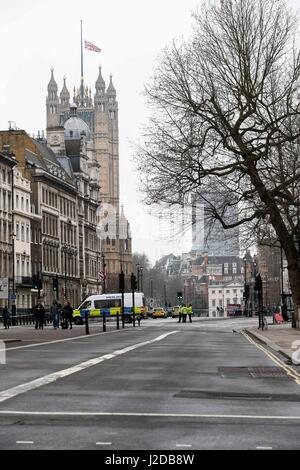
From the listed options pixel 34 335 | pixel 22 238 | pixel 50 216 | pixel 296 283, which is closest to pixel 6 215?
pixel 22 238

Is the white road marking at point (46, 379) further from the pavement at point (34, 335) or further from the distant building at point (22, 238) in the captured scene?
the distant building at point (22, 238)

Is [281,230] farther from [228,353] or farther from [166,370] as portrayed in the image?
[166,370]

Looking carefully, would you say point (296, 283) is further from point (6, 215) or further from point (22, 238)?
point (22, 238)

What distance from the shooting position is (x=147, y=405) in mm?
12125

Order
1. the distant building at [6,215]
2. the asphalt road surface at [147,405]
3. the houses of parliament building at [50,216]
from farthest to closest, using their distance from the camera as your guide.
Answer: the houses of parliament building at [50,216] < the distant building at [6,215] < the asphalt road surface at [147,405]

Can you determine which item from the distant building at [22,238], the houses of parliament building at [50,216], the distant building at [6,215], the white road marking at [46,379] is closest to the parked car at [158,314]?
the houses of parliament building at [50,216]

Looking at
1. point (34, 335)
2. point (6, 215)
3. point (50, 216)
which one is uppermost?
point (50, 216)

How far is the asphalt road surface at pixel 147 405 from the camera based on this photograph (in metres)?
8.95

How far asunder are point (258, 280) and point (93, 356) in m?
30.7

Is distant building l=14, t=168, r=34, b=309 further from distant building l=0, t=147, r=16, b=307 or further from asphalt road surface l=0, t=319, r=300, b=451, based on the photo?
asphalt road surface l=0, t=319, r=300, b=451

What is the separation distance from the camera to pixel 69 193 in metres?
132

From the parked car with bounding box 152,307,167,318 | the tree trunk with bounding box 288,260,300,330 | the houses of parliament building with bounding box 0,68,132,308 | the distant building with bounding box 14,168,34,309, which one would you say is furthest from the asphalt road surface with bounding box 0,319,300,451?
the parked car with bounding box 152,307,167,318

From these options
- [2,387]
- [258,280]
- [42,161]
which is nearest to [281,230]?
[258,280]
